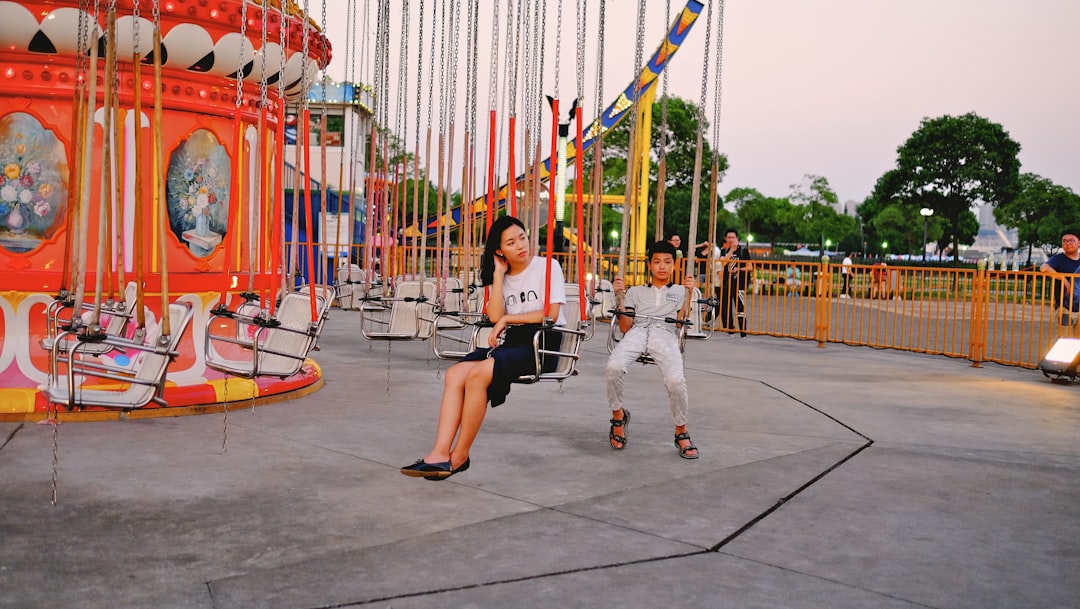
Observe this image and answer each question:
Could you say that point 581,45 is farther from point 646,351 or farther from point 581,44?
point 646,351

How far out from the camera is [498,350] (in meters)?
5.72

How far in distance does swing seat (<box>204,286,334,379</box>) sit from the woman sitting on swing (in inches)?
45.2

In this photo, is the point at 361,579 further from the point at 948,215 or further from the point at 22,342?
the point at 948,215

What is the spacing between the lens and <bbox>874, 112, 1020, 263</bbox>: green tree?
205ft

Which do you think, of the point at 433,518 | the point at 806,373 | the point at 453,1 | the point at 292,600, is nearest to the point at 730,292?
the point at 806,373

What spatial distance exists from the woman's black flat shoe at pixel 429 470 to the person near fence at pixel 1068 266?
29.4ft

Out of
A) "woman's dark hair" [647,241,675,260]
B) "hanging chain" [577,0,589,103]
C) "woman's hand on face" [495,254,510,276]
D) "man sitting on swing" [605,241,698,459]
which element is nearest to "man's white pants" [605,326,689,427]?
"man sitting on swing" [605,241,698,459]

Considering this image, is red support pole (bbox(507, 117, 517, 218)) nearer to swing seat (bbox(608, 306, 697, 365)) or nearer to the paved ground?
swing seat (bbox(608, 306, 697, 365))

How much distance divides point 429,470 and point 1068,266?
9814 mm

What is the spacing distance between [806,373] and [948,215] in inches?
2355

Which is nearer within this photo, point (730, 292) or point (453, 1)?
point (453, 1)

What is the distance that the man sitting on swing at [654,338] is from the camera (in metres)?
6.46

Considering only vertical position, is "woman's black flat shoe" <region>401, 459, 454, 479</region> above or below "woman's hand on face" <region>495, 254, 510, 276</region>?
below

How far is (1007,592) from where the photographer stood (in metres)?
3.84
